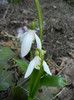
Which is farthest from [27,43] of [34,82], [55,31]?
[55,31]

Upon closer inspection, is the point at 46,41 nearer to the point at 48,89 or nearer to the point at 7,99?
the point at 48,89

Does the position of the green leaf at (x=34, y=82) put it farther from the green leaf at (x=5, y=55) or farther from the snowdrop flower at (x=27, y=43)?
the green leaf at (x=5, y=55)

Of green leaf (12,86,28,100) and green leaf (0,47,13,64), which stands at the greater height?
green leaf (0,47,13,64)

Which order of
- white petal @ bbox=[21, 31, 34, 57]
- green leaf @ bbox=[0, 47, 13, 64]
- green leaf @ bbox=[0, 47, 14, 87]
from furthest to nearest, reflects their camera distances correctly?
green leaf @ bbox=[0, 47, 13, 64] → green leaf @ bbox=[0, 47, 14, 87] → white petal @ bbox=[21, 31, 34, 57]

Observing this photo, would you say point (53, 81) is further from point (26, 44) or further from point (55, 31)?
point (55, 31)

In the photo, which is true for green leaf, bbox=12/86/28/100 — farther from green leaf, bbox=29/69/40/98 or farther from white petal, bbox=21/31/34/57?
white petal, bbox=21/31/34/57

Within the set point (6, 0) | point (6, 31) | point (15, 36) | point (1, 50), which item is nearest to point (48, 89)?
point (1, 50)

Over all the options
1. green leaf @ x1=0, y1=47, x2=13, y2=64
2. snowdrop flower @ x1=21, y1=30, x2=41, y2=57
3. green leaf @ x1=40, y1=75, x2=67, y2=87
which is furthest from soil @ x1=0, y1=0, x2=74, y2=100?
snowdrop flower @ x1=21, y1=30, x2=41, y2=57
